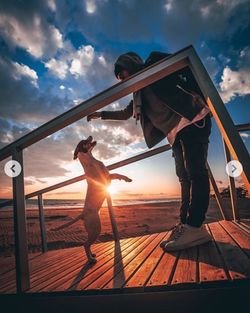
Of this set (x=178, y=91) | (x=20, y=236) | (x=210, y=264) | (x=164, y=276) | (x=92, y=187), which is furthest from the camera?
(x=92, y=187)

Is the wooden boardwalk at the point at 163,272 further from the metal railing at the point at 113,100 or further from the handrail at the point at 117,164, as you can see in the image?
the handrail at the point at 117,164

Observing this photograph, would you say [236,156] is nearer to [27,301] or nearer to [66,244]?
[27,301]

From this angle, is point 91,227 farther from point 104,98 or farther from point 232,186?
point 232,186

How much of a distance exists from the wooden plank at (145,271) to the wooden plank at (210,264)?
0.30 metres

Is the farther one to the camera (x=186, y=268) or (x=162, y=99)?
(x=162, y=99)

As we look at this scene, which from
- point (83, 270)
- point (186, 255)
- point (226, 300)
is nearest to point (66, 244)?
point (83, 270)

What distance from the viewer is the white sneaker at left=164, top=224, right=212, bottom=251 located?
1783 mm

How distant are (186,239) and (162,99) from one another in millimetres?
1150

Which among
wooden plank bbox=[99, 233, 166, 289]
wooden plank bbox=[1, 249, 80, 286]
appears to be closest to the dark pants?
wooden plank bbox=[99, 233, 166, 289]

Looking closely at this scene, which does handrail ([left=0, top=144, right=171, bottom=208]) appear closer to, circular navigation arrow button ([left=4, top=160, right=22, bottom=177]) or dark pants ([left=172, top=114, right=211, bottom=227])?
dark pants ([left=172, top=114, right=211, bottom=227])

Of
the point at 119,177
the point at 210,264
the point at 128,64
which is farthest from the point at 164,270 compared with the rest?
the point at 128,64

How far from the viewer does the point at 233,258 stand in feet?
4.69

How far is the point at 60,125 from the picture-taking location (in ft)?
4.85

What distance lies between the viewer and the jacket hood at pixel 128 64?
211 centimetres
